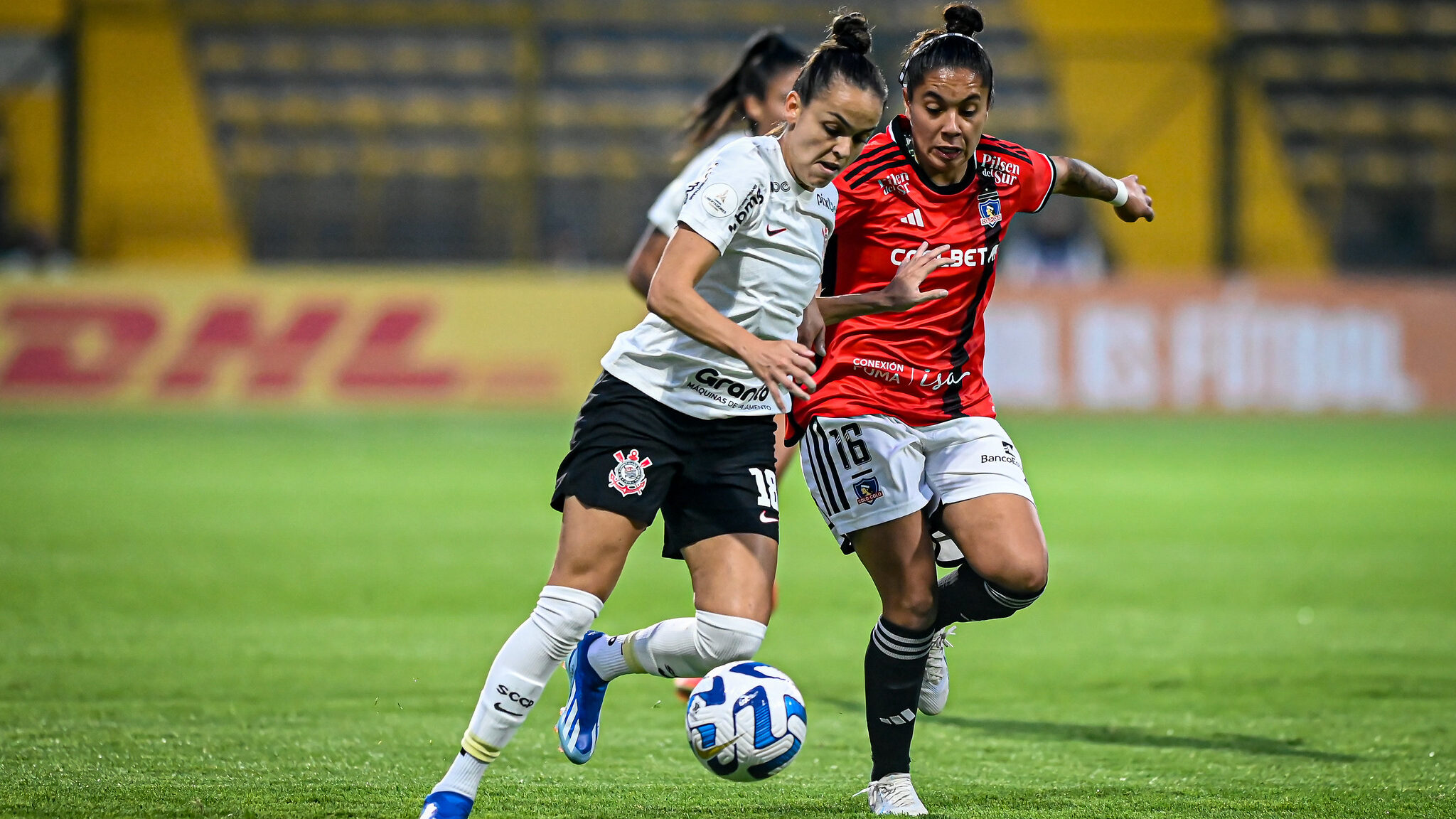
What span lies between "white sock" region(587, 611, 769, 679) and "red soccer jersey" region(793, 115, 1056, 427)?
778 mm

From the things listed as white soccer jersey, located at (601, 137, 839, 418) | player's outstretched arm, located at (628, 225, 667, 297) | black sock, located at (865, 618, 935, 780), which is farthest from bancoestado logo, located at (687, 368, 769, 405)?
player's outstretched arm, located at (628, 225, 667, 297)

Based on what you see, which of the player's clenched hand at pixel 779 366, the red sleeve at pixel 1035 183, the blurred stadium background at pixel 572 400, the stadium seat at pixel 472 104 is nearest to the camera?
the player's clenched hand at pixel 779 366

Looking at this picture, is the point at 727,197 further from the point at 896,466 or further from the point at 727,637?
the point at 727,637

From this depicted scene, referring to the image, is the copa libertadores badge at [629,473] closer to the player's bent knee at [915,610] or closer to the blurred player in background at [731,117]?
the player's bent knee at [915,610]

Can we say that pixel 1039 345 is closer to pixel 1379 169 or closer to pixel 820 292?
pixel 1379 169

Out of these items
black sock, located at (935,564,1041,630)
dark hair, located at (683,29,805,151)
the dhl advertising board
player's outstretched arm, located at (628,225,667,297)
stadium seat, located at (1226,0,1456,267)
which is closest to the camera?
black sock, located at (935,564,1041,630)

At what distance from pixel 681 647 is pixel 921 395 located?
1058 millimetres

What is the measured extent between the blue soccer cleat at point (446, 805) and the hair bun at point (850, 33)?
2.20m

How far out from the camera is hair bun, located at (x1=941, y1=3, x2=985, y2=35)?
16.4ft

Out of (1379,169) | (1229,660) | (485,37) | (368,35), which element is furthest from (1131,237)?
(1229,660)

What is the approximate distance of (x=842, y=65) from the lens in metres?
4.37

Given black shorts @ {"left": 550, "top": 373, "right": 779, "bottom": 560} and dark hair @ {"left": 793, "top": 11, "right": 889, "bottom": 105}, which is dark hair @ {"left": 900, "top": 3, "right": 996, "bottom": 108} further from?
black shorts @ {"left": 550, "top": 373, "right": 779, "bottom": 560}

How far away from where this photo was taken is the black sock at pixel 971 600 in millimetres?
4969

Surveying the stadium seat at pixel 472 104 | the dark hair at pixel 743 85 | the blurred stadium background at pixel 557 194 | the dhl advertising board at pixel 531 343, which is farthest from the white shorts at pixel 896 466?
the stadium seat at pixel 472 104
